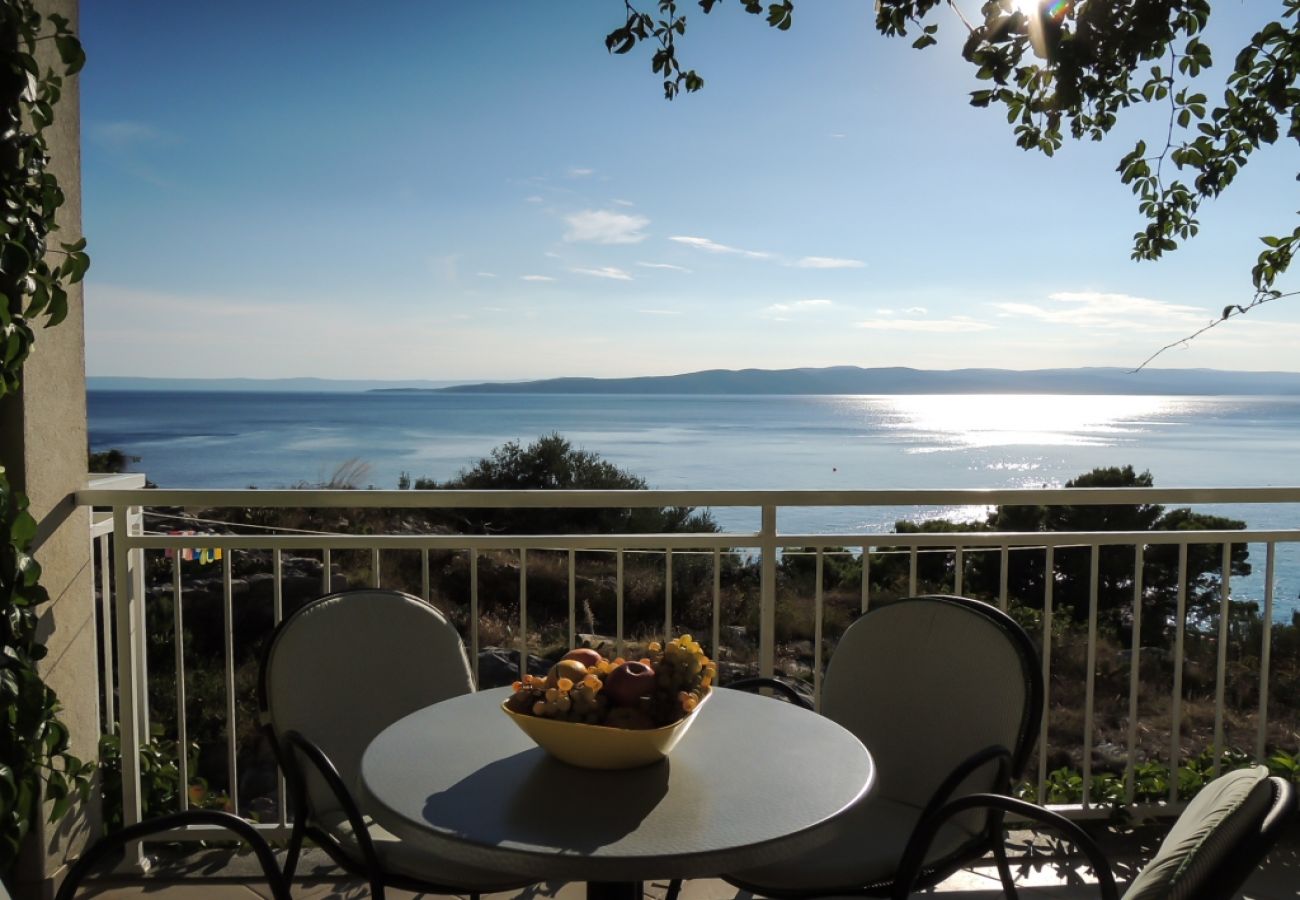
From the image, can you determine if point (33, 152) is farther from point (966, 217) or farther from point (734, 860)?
point (966, 217)

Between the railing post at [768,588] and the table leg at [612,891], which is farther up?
the railing post at [768,588]

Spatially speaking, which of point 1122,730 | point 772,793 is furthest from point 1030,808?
point 1122,730

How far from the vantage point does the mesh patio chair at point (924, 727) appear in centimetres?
185

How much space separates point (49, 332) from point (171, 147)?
809 inches

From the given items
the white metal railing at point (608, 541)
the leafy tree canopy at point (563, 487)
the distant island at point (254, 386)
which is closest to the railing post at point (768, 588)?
the white metal railing at point (608, 541)

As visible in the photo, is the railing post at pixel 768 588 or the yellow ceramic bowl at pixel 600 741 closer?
the yellow ceramic bowl at pixel 600 741

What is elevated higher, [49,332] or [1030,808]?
[49,332]

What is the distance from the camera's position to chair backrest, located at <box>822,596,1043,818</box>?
198cm

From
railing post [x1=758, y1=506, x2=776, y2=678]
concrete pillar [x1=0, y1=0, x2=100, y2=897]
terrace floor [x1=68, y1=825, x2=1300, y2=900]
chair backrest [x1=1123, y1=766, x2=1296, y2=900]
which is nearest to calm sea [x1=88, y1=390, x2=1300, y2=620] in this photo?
terrace floor [x1=68, y1=825, x2=1300, y2=900]

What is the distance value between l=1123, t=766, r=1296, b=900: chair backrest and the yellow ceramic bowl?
28.0 inches

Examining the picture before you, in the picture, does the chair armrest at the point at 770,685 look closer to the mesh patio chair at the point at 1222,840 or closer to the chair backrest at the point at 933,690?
the chair backrest at the point at 933,690

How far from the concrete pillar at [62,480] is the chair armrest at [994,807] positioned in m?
2.36

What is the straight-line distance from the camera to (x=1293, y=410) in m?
37.4

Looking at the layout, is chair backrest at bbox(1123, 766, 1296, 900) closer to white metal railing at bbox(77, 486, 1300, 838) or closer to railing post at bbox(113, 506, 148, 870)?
white metal railing at bbox(77, 486, 1300, 838)
